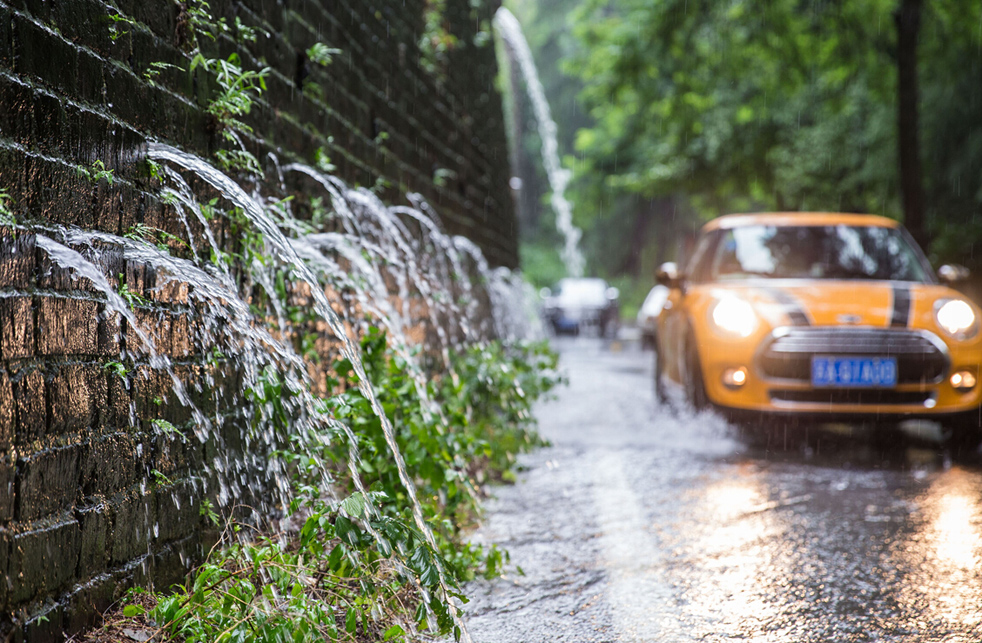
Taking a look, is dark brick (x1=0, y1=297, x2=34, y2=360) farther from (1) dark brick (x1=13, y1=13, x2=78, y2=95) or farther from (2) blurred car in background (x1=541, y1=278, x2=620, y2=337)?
(2) blurred car in background (x1=541, y1=278, x2=620, y2=337)

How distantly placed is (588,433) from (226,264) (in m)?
4.36

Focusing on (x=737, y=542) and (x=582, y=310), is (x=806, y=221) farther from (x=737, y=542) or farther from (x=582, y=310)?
(x=582, y=310)

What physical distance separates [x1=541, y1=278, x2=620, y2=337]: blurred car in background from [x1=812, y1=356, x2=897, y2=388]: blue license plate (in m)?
20.3

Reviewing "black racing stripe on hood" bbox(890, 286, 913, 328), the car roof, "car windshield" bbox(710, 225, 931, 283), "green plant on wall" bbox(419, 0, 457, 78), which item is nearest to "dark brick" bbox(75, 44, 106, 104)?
"black racing stripe on hood" bbox(890, 286, 913, 328)

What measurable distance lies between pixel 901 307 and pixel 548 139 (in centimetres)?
1590

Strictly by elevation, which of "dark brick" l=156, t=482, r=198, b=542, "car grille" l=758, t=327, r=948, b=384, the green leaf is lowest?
the green leaf

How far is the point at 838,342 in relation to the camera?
5832 mm

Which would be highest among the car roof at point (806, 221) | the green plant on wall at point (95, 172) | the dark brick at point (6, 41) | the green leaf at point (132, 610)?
the car roof at point (806, 221)

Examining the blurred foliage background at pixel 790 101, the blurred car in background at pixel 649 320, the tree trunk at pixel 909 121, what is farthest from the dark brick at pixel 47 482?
the blurred car in background at pixel 649 320

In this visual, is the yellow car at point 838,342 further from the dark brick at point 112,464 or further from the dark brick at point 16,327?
the dark brick at point 16,327

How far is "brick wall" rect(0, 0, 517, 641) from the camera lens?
2258 mm

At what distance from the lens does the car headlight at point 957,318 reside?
5945 millimetres

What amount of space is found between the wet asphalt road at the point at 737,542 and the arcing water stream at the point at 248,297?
633mm

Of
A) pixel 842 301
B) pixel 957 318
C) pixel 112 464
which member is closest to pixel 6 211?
pixel 112 464
